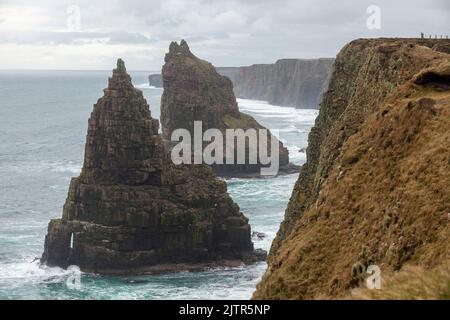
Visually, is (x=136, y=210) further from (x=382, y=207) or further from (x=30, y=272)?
(x=382, y=207)

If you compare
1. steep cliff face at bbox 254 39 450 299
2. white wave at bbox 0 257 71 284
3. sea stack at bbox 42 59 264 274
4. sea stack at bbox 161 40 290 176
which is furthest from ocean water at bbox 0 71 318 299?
steep cliff face at bbox 254 39 450 299

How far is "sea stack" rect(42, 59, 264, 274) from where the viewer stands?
3132 inches

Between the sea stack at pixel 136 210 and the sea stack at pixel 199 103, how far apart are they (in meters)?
57.3

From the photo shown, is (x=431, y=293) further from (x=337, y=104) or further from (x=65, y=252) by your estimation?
(x=65, y=252)

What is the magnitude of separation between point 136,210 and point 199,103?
7400cm

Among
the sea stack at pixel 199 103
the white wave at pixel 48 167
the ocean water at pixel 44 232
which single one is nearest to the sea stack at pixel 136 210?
the ocean water at pixel 44 232

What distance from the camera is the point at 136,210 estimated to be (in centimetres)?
8125

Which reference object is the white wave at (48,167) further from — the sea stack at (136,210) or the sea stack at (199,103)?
the sea stack at (136,210)

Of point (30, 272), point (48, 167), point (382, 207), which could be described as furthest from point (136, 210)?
point (48, 167)

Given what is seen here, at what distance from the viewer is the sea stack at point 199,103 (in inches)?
5935

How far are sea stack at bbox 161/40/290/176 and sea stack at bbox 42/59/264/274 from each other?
57.3 metres

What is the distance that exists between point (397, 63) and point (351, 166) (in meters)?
17.1

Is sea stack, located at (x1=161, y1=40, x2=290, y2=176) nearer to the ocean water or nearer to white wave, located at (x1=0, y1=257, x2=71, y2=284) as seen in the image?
the ocean water
